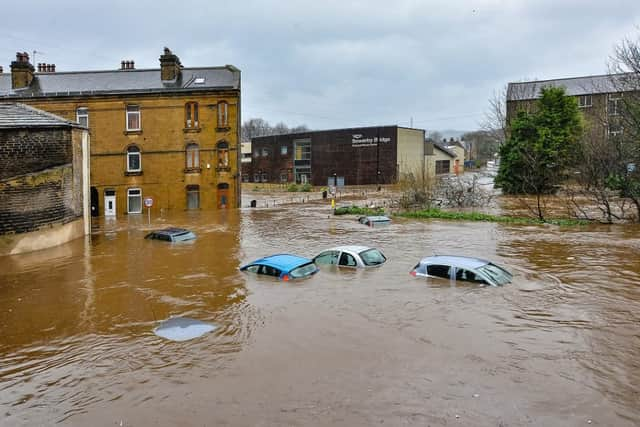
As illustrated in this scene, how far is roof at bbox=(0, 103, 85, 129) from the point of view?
928 inches

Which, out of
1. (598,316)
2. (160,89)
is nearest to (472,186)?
(160,89)

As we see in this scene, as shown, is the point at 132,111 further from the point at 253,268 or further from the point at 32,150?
the point at 253,268

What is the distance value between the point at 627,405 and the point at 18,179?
78.6ft

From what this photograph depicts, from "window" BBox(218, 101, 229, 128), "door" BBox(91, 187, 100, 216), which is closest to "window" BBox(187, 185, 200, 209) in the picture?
"window" BBox(218, 101, 229, 128)

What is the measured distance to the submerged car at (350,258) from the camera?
18578 mm

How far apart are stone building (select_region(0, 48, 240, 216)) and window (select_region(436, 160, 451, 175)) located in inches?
2400

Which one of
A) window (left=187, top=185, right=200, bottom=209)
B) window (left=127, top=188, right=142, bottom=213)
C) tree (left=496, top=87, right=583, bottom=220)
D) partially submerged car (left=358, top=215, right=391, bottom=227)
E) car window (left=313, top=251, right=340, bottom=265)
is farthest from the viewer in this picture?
tree (left=496, top=87, right=583, bottom=220)

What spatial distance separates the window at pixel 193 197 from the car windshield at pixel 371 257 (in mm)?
24420

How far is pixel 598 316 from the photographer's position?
535 inches

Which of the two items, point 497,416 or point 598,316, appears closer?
point 497,416

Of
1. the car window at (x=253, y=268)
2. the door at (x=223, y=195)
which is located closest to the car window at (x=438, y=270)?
the car window at (x=253, y=268)

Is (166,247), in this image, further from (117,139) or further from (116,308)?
(117,139)

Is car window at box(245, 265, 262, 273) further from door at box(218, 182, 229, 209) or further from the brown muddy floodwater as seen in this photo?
door at box(218, 182, 229, 209)

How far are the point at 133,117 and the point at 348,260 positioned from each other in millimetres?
28207
